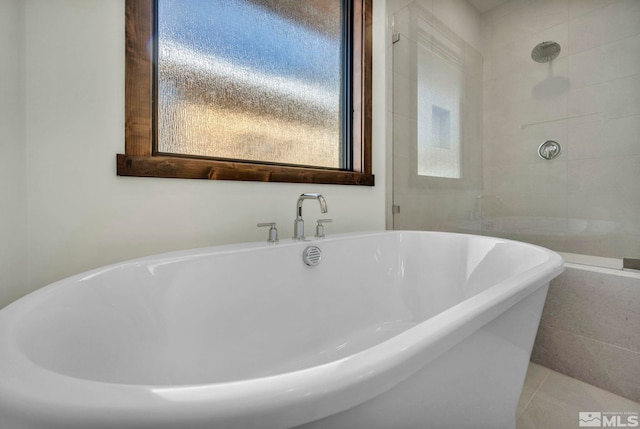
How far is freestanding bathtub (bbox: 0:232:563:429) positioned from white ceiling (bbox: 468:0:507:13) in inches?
67.1

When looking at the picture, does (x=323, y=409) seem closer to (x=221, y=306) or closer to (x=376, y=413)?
(x=376, y=413)

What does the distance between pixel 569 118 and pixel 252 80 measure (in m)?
1.76

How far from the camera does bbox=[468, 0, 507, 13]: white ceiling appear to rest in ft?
6.39

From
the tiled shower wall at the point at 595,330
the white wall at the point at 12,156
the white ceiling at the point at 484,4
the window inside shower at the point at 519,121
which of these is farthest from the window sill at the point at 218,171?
the white ceiling at the point at 484,4

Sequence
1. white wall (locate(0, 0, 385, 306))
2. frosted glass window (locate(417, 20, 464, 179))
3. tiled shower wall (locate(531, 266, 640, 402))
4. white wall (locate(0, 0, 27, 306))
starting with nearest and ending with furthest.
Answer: white wall (locate(0, 0, 27, 306))
white wall (locate(0, 0, 385, 306))
tiled shower wall (locate(531, 266, 640, 402))
frosted glass window (locate(417, 20, 464, 179))

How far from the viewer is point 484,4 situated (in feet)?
6.51

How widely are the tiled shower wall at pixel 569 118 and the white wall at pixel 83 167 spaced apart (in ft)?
5.95

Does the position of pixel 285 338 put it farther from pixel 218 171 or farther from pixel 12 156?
pixel 12 156

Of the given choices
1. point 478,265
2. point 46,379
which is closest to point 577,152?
point 478,265

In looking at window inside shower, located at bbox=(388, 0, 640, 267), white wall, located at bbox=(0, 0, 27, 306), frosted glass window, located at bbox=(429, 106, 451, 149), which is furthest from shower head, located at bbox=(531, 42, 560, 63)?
white wall, located at bbox=(0, 0, 27, 306)

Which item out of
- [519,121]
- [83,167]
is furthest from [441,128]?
[83,167]

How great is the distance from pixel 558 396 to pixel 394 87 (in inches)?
68.1

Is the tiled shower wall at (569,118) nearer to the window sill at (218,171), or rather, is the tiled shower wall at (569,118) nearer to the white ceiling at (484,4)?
the white ceiling at (484,4)

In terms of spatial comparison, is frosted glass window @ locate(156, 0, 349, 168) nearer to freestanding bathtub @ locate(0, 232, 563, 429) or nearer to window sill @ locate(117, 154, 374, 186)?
window sill @ locate(117, 154, 374, 186)
